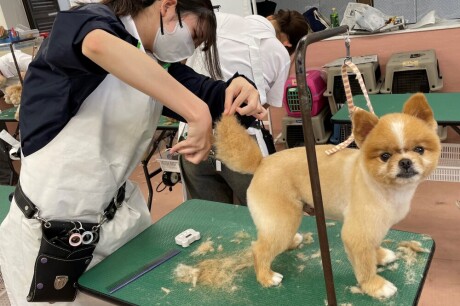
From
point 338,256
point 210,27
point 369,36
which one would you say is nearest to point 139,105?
point 210,27

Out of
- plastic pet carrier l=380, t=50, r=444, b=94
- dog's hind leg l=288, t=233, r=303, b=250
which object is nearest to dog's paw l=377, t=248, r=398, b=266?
dog's hind leg l=288, t=233, r=303, b=250

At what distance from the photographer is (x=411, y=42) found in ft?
10.5

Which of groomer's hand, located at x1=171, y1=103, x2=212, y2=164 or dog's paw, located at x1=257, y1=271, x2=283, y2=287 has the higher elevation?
groomer's hand, located at x1=171, y1=103, x2=212, y2=164

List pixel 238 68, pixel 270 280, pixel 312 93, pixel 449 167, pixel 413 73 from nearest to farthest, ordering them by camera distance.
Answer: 1. pixel 270 280
2. pixel 238 68
3. pixel 449 167
4. pixel 413 73
5. pixel 312 93

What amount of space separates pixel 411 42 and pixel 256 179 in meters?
2.80

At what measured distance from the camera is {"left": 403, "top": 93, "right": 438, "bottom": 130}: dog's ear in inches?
31.4

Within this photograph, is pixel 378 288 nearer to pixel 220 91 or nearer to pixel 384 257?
pixel 384 257

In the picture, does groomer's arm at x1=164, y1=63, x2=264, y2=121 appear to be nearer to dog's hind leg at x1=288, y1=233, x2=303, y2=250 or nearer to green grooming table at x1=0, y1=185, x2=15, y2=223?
dog's hind leg at x1=288, y1=233, x2=303, y2=250

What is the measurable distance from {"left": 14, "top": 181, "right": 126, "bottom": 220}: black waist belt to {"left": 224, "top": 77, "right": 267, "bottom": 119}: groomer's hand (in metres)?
0.38

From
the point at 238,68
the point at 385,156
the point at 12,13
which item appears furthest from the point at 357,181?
the point at 12,13

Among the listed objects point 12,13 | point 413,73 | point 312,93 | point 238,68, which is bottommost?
point 312,93

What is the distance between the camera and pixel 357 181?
2.82 ft

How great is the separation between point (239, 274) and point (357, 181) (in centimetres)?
39

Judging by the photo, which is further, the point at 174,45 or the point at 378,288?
the point at 174,45
